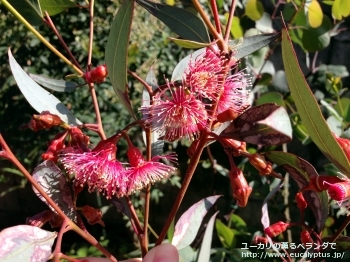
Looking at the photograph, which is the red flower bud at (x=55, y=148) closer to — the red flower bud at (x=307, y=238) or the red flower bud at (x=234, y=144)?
the red flower bud at (x=234, y=144)

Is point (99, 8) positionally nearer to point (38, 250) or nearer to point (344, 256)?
point (344, 256)

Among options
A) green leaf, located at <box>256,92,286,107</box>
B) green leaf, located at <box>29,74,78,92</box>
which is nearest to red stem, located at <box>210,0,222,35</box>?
green leaf, located at <box>29,74,78,92</box>

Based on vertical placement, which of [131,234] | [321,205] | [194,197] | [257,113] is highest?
[257,113]

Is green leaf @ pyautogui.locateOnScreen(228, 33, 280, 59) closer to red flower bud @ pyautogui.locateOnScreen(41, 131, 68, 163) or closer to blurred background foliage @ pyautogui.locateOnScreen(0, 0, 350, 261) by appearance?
red flower bud @ pyautogui.locateOnScreen(41, 131, 68, 163)

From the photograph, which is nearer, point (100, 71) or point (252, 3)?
point (100, 71)

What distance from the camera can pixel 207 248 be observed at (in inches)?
25.1

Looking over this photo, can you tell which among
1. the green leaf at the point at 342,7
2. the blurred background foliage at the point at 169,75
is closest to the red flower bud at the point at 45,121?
the green leaf at the point at 342,7

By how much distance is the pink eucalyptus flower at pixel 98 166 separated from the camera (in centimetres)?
46

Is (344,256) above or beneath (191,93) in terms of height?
beneath

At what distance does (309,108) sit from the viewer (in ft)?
1.12

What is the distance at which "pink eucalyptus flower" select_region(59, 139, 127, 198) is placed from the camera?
1.52 feet

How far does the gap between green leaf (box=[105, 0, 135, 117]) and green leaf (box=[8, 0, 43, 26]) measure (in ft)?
0.68

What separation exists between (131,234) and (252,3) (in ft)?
4.18

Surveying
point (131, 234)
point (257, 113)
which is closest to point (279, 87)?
point (257, 113)
